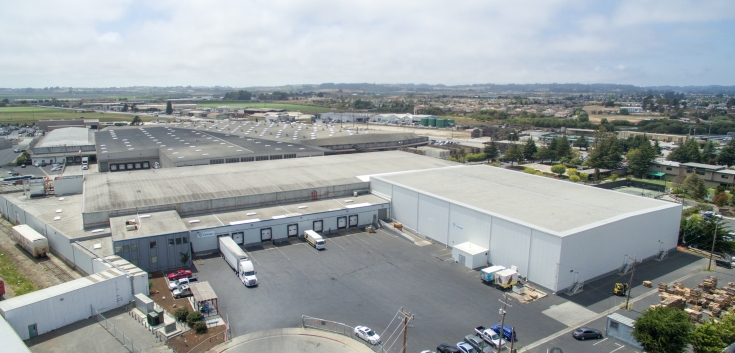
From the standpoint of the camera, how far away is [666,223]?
3114cm

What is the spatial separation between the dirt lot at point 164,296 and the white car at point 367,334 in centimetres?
876

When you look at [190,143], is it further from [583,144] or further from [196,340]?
[583,144]

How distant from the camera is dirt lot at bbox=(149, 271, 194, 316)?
23.3 meters

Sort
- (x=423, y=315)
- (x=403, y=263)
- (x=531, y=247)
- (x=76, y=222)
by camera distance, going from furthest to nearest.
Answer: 1. (x=76, y=222)
2. (x=403, y=263)
3. (x=531, y=247)
4. (x=423, y=315)

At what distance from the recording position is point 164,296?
2448cm

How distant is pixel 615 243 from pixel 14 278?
119 ft

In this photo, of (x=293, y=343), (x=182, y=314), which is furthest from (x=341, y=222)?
(x=293, y=343)

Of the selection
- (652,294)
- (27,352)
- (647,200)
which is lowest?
(652,294)

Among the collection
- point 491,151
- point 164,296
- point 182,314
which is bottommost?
point 164,296

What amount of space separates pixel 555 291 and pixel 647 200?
12960mm

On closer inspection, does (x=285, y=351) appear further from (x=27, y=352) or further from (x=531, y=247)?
(x=531, y=247)

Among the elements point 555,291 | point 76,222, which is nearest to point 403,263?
point 555,291

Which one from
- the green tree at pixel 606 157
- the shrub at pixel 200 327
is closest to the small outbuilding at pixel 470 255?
the shrub at pixel 200 327

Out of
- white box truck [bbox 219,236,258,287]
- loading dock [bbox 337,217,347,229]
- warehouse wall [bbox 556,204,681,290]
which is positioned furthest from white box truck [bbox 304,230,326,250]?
warehouse wall [bbox 556,204,681,290]
